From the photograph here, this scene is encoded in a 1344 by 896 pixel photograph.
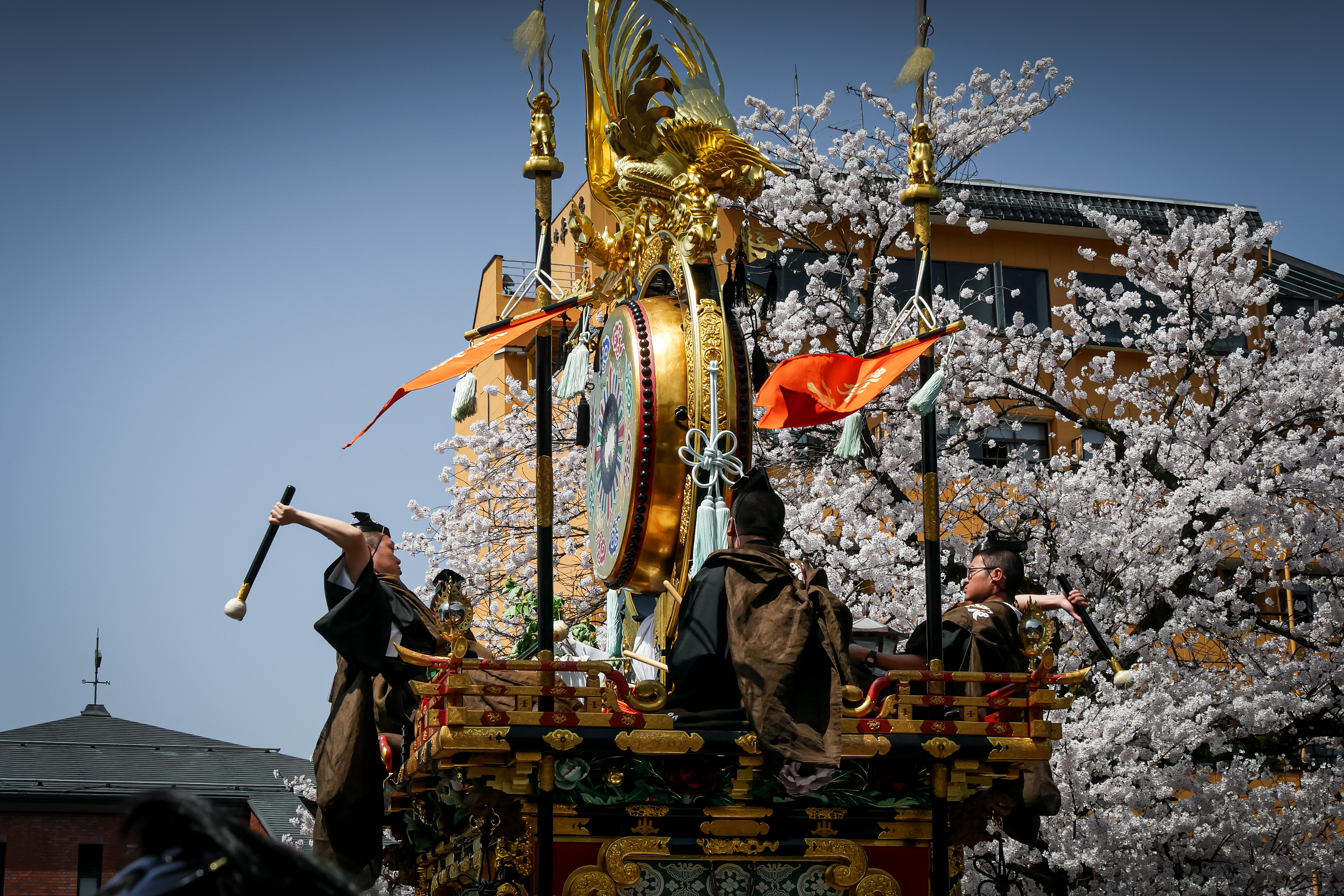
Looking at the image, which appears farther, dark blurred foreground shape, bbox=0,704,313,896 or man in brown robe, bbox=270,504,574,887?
dark blurred foreground shape, bbox=0,704,313,896

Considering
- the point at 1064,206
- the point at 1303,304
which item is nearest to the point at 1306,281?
the point at 1303,304

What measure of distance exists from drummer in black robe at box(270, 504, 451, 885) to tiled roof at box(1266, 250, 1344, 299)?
1811 cm

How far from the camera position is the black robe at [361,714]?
6.76m

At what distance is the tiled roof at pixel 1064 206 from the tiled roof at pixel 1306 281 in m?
1.22

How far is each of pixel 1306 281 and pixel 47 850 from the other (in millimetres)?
21830

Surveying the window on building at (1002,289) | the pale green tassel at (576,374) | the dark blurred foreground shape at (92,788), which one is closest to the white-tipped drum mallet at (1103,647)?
the pale green tassel at (576,374)

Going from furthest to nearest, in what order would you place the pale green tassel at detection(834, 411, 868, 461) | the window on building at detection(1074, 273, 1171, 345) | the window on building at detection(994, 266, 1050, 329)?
the window on building at detection(994, 266, 1050, 329)
the window on building at detection(1074, 273, 1171, 345)
the pale green tassel at detection(834, 411, 868, 461)

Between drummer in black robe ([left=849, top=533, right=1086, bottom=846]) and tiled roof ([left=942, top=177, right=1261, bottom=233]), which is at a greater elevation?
tiled roof ([left=942, top=177, right=1261, bottom=233])

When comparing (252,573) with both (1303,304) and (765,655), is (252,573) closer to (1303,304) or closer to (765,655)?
(765,655)

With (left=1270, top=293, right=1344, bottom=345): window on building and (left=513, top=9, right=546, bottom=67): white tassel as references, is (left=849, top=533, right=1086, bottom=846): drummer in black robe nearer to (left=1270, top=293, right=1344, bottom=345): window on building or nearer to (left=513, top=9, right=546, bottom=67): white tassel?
(left=513, top=9, right=546, bottom=67): white tassel

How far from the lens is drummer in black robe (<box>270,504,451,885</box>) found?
6.74 m

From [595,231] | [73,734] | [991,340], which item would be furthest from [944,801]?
[73,734]

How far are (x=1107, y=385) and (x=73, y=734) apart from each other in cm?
2015

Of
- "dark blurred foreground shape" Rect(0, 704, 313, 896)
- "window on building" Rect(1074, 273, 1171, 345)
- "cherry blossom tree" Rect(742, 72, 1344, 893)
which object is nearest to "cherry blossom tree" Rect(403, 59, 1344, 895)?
"cherry blossom tree" Rect(742, 72, 1344, 893)
